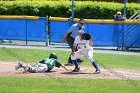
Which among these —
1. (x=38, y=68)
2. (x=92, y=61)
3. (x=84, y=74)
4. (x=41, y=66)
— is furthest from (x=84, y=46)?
(x=38, y=68)

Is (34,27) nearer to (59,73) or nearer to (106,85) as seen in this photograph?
(59,73)

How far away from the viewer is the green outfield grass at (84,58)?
19.3 meters

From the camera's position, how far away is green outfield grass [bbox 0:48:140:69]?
19.3 m

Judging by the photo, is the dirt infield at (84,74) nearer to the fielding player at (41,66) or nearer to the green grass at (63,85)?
the fielding player at (41,66)

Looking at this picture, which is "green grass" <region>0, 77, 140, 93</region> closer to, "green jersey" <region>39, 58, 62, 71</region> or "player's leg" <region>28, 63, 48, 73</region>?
"player's leg" <region>28, 63, 48, 73</region>

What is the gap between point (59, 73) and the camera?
16.1 metres

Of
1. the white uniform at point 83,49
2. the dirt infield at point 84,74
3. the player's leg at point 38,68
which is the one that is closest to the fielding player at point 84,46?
the white uniform at point 83,49

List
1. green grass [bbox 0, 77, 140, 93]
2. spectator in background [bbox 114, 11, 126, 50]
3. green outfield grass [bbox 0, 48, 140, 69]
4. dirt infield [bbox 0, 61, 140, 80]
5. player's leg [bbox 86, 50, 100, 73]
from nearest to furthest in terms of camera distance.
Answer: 1. green grass [bbox 0, 77, 140, 93]
2. dirt infield [bbox 0, 61, 140, 80]
3. player's leg [bbox 86, 50, 100, 73]
4. green outfield grass [bbox 0, 48, 140, 69]
5. spectator in background [bbox 114, 11, 126, 50]

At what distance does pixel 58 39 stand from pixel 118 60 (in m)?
7.71

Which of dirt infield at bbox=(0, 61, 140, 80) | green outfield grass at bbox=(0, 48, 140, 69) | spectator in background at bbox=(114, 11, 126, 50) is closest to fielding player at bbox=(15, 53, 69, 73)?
dirt infield at bbox=(0, 61, 140, 80)

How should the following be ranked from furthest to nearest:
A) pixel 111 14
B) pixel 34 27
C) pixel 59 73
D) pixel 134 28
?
pixel 111 14, pixel 34 27, pixel 134 28, pixel 59 73

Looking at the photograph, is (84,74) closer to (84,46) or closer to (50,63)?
(84,46)

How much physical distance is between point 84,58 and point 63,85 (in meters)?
7.54

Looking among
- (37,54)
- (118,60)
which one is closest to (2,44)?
(37,54)
